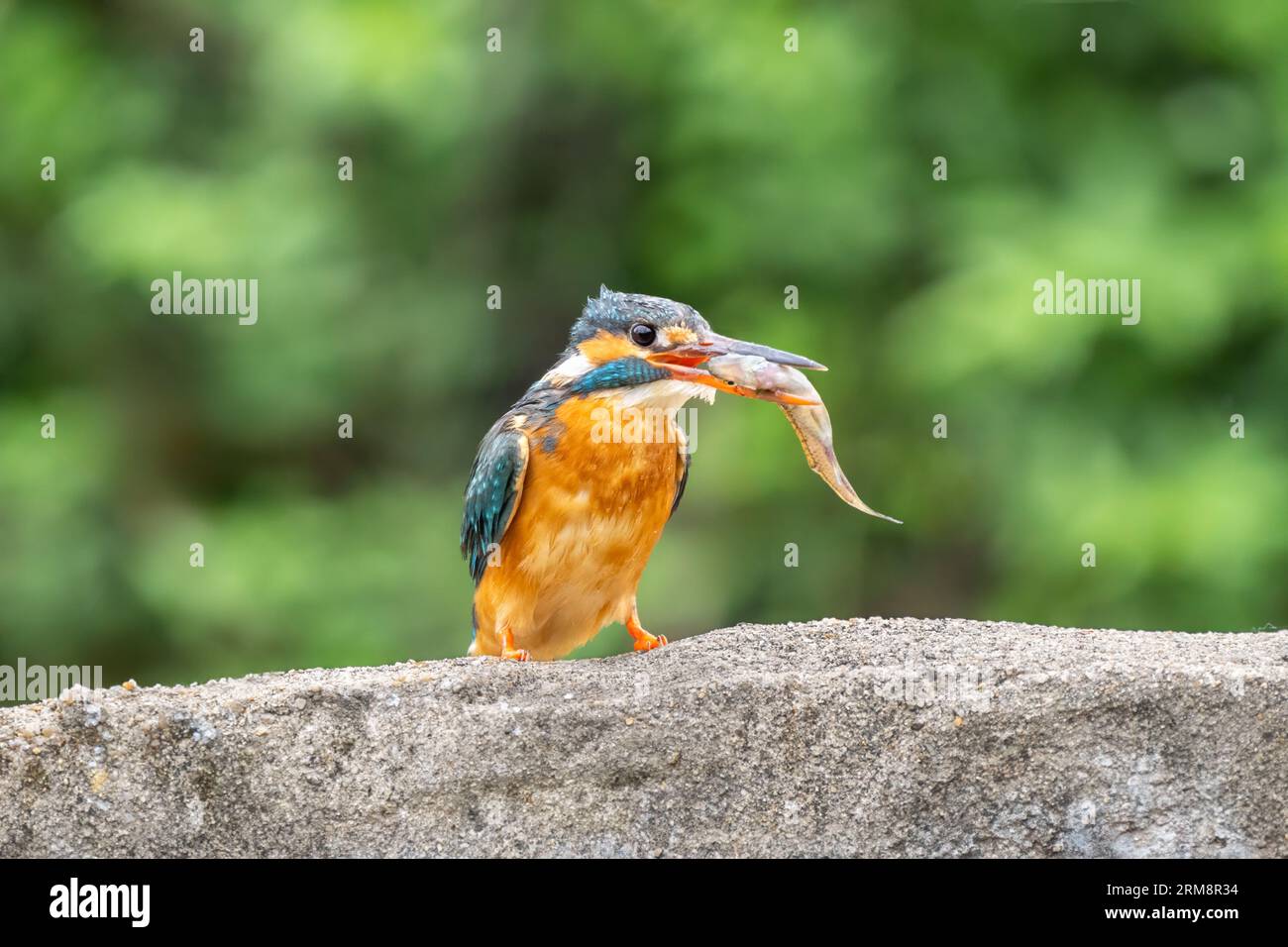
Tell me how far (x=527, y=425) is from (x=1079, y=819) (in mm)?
1837

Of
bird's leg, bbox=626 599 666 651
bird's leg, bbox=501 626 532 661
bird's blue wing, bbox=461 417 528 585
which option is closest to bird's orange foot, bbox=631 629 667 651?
bird's leg, bbox=626 599 666 651

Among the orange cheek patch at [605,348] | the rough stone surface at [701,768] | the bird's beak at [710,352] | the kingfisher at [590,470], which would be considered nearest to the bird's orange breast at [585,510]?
the kingfisher at [590,470]

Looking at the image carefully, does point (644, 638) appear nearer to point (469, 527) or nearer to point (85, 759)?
point (469, 527)

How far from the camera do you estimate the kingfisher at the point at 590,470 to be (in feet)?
13.0

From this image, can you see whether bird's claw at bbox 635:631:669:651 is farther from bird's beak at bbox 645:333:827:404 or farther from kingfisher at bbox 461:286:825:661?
bird's beak at bbox 645:333:827:404

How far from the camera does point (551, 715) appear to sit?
3.13 metres

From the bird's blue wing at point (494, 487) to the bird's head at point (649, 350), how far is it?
0.23 m

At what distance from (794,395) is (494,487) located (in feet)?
3.08

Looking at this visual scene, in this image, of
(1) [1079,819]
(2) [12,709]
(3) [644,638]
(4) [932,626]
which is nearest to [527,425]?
(3) [644,638]

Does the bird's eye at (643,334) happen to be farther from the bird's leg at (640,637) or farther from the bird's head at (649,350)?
the bird's leg at (640,637)

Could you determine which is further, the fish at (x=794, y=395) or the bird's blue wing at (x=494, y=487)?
the bird's blue wing at (x=494, y=487)

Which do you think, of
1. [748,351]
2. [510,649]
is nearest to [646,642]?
[510,649]

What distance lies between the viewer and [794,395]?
3635 millimetres

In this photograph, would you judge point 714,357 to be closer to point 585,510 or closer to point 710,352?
point 710,352
